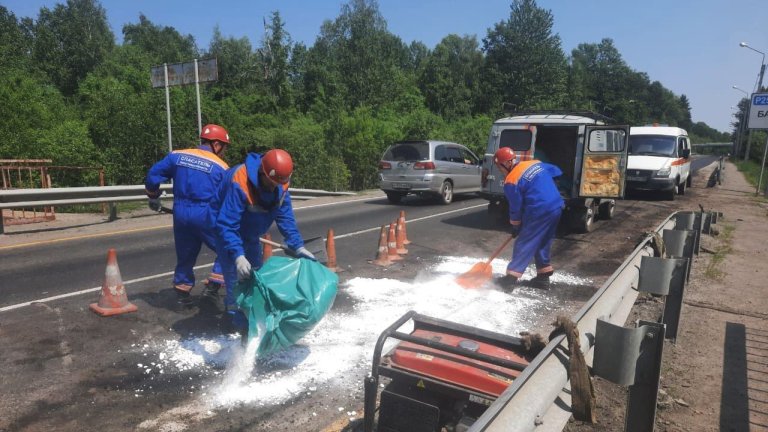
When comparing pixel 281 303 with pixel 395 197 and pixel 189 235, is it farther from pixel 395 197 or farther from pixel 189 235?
pixel 395 197

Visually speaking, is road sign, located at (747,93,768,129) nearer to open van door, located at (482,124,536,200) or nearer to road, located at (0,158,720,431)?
A: open van door, located at (482,124,536,200)

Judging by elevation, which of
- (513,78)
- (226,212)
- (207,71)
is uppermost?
(513,78)

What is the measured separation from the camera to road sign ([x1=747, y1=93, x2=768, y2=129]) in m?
19.8

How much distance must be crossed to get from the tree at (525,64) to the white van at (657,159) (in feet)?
123

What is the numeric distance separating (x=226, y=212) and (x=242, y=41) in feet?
180

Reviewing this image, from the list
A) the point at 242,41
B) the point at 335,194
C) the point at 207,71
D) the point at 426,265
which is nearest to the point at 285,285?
the point at 426,265

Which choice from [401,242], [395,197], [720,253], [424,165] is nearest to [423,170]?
[424,165]

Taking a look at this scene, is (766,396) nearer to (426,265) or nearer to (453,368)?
(453,368)

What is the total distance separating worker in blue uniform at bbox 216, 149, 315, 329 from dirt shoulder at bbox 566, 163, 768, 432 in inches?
103

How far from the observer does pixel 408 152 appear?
14.9m

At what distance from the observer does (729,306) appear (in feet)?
19.8

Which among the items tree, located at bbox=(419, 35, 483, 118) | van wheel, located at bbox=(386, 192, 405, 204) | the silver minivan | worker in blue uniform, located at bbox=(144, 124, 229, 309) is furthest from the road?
tree, located at bbox=(419, 35, 483, 118)

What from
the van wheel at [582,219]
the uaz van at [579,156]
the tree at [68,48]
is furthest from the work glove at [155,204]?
the tree at [68,48]

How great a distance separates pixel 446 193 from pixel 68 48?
51163 mm
